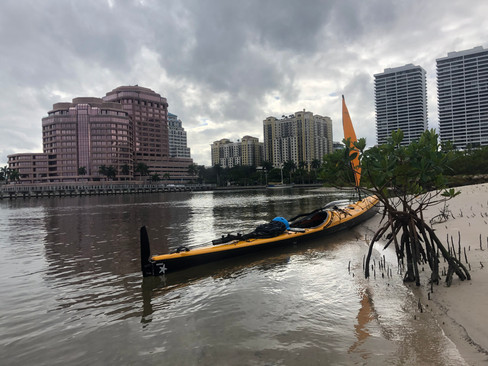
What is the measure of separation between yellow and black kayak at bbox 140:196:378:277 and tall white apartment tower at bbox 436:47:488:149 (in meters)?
99.0

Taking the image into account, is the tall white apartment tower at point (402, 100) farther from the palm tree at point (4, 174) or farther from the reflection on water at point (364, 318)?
the palm tree at point (4, 174)

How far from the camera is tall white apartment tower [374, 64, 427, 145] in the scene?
10525 cm

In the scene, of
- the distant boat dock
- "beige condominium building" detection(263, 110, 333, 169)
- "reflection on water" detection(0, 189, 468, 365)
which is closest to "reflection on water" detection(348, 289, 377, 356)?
Result: "reflection on water" detection(0, 189, 468, 365)

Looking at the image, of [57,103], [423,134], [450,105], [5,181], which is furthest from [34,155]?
[450,105]

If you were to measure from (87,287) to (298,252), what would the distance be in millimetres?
6955

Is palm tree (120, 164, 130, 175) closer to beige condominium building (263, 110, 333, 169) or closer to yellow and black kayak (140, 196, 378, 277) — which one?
beige condominium building (263, 110, 333, 169)

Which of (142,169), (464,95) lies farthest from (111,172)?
(464,95)

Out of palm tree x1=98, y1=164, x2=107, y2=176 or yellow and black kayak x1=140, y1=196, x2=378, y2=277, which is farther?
palm tree x1=98, y1=164, x2=107, y2=176

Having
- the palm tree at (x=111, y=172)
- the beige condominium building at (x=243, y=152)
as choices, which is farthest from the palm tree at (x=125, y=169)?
the beige condominium building at (x=243, y=152)

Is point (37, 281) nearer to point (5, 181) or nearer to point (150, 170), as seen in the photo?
point (150, 170)

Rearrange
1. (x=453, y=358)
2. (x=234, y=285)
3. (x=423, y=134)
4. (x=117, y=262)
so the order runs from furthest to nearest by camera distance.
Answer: (x=117, y=262)
(x=234, y=285)
(x=423, y=134)
(x=453, y=358)

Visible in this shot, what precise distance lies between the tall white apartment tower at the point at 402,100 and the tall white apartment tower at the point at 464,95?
6434 millimetres

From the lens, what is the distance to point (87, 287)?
26.0 ft

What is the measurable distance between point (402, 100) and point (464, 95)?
59.2 feet
